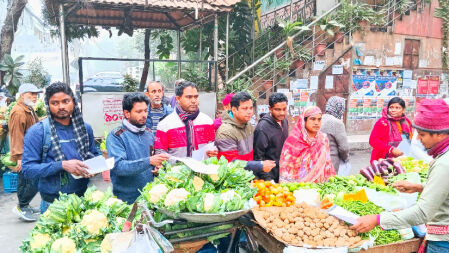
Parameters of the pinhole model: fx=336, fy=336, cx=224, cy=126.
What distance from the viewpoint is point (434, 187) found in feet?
6.62

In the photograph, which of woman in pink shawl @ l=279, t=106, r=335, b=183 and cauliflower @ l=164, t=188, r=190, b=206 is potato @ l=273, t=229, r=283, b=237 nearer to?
cauliflower @ l=164, t=188, r=190, b=206

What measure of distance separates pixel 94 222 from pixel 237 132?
5.78ft

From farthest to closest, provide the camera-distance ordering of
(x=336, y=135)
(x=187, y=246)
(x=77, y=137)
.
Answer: (x=336, y=135) → (x=77, y=137) → (x=187, y=246)

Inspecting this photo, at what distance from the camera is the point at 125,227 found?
2211mm

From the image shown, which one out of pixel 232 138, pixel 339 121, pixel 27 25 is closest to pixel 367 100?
pixel 339 121

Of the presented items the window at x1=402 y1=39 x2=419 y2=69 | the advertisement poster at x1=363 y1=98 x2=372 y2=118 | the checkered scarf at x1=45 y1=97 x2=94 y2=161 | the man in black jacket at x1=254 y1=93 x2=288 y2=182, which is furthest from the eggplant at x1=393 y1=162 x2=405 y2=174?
the window at x1=402 y1=39 x2=419 y2=69

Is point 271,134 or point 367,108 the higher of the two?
point 367,108

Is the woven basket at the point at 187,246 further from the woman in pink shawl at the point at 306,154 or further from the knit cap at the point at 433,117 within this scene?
the knit cap at the point at 433,117

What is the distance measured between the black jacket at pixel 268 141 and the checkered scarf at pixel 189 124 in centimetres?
80

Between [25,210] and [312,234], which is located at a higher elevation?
[312,234]

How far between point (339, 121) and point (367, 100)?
6.63m

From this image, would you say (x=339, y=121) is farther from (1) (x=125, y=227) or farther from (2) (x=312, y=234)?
(1) (x=125, y=227)

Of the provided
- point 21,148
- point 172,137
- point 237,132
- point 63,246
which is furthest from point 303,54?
point 63,246

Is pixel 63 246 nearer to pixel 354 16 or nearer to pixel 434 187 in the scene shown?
pixel 434 187
